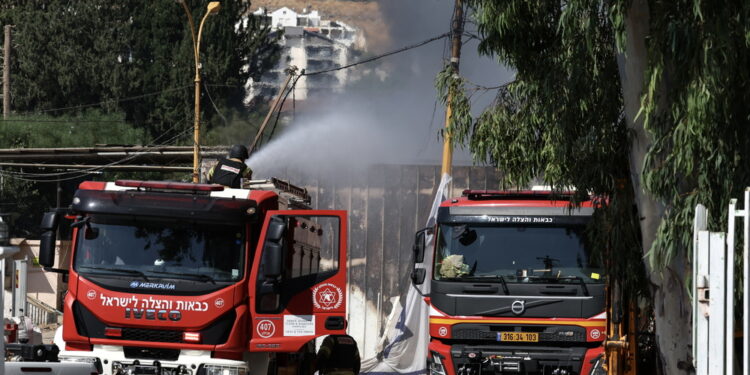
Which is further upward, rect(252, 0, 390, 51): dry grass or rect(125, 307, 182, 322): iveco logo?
rect(252, 0, 390, 51): dry grass

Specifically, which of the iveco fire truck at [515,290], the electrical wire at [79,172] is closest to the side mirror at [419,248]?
the iveco fire truck at [515,290]

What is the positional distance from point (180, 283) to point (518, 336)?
4.03 m

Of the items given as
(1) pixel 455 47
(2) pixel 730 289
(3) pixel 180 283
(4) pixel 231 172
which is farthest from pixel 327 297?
(1) pixel 455 47

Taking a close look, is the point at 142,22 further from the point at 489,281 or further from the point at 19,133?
the point at 489,281

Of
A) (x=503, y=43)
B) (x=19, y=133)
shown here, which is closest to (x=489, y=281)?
(x=503, y=43)

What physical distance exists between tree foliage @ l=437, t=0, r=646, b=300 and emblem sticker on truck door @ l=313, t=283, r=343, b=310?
285cm

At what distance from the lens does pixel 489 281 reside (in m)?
14.0

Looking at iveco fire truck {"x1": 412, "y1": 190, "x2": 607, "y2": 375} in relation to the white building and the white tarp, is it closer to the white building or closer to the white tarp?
the white tarp

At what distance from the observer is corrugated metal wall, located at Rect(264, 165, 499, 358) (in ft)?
73.3

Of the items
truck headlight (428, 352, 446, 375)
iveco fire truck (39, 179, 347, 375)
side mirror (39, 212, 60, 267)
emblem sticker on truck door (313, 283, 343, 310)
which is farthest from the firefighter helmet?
truck headlight (428, 352, 446, 375)

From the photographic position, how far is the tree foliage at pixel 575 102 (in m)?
12.8

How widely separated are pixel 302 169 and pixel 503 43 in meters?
10.3

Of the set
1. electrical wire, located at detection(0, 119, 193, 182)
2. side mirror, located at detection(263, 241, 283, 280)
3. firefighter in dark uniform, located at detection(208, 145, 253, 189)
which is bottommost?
side mirror, located at detection(263, 241, 283, 280)

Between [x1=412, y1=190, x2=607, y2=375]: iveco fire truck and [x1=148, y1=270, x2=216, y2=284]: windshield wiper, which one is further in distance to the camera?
[x1=412, y1=190, x2=607, y2=375]: iveco fire truck
